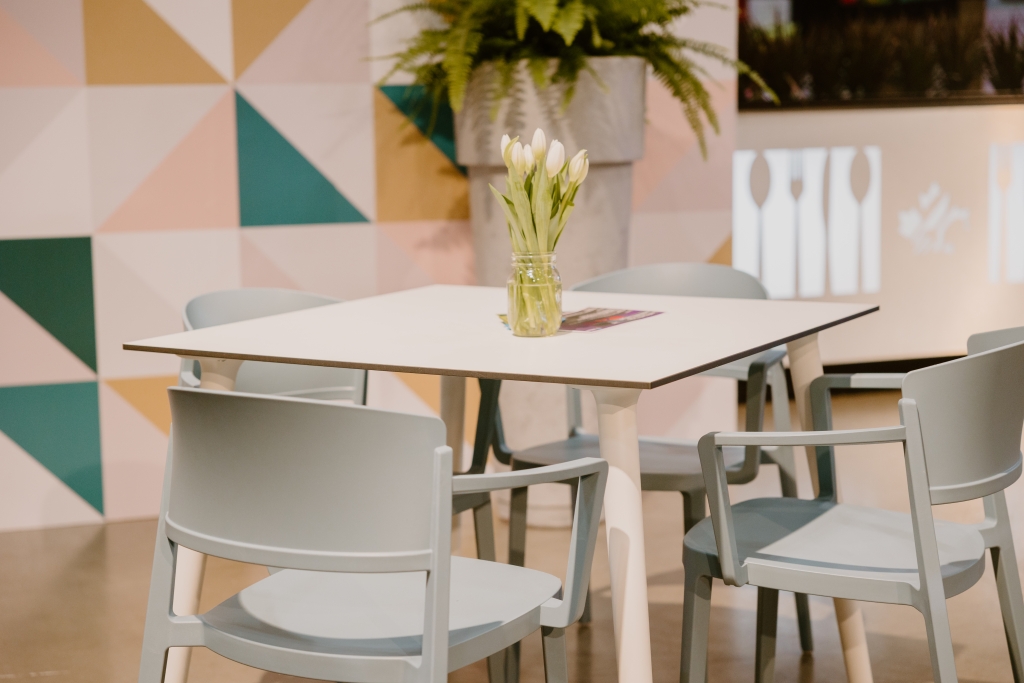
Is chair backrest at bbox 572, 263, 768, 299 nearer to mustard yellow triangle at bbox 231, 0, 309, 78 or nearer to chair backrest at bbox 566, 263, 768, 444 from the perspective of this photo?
chair backrest at bbox 566, 263, 768, 444

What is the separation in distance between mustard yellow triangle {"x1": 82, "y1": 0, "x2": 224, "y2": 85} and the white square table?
1.46m

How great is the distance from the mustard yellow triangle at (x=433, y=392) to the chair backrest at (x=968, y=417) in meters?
2.36

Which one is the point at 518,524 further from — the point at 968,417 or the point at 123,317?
the point at 123,317

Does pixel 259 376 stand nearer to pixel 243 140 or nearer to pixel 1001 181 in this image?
pixel 243 140

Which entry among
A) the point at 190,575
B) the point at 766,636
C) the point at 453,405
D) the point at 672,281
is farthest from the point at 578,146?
the point at 190,575

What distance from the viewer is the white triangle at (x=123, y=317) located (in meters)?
3.66

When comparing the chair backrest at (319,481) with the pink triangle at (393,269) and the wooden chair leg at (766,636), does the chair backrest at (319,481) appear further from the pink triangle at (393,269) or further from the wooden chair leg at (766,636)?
the pink triangle at (393,269)

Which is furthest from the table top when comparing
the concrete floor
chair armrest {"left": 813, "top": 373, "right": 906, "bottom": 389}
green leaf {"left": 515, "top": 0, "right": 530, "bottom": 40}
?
green leaf {"left": 515, "top": 0, "right": 530, "bottom": 40}

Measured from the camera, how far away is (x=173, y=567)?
60.9 inches

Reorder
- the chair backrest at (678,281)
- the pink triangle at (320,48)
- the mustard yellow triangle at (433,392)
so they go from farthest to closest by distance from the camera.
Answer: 1. the mustard yellow triangle at (433,392)
2. the pink triangle at (320,48)
3. the chair backrest at (678,281)

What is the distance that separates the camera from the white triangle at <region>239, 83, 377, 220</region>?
3.74 m

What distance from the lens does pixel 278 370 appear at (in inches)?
105

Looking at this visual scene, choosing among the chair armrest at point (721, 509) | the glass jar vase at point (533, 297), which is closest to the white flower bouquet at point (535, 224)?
the glass jar vase at point (533, 297)

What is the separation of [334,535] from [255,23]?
105 inches
